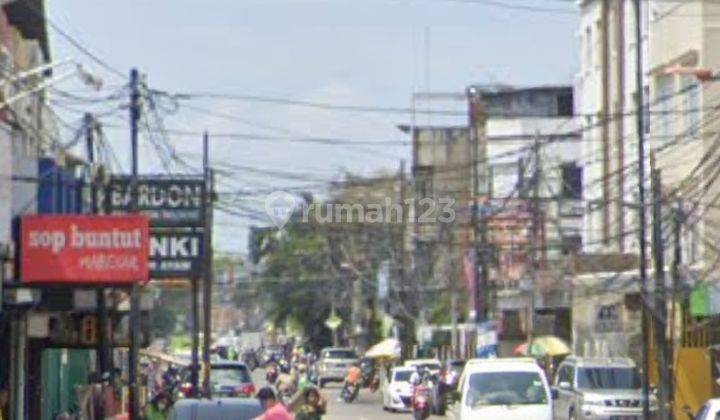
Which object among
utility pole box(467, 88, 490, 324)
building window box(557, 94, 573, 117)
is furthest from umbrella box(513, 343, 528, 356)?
building window box(557, 94, 573, 117)

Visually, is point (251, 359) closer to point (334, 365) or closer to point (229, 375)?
point (334, 365)

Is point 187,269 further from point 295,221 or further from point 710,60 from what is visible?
point 295,221

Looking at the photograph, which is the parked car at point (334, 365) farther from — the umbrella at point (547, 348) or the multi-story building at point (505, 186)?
the umbrella at point (547, 348)

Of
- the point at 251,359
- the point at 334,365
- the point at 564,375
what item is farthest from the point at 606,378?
the point at 251,359

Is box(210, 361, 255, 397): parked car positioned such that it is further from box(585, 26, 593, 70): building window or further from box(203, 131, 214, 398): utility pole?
box(585, 26, 593, 70): building window

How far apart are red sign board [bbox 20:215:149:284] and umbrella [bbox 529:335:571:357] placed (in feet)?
105

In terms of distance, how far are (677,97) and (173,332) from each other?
140629 millimetres

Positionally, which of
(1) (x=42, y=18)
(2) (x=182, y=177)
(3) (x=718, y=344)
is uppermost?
(1) (x=42, y=18)

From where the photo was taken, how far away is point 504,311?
8438 centimetres

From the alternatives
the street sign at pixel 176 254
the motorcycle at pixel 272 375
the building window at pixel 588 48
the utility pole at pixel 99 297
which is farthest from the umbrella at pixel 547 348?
the utility pole at pixel 99 297

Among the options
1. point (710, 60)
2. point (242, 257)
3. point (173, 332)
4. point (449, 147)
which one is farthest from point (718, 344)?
point (173, 332)

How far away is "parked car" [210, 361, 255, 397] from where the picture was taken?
2124 inches

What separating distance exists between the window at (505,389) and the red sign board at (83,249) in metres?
7.96

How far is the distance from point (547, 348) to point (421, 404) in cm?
553
